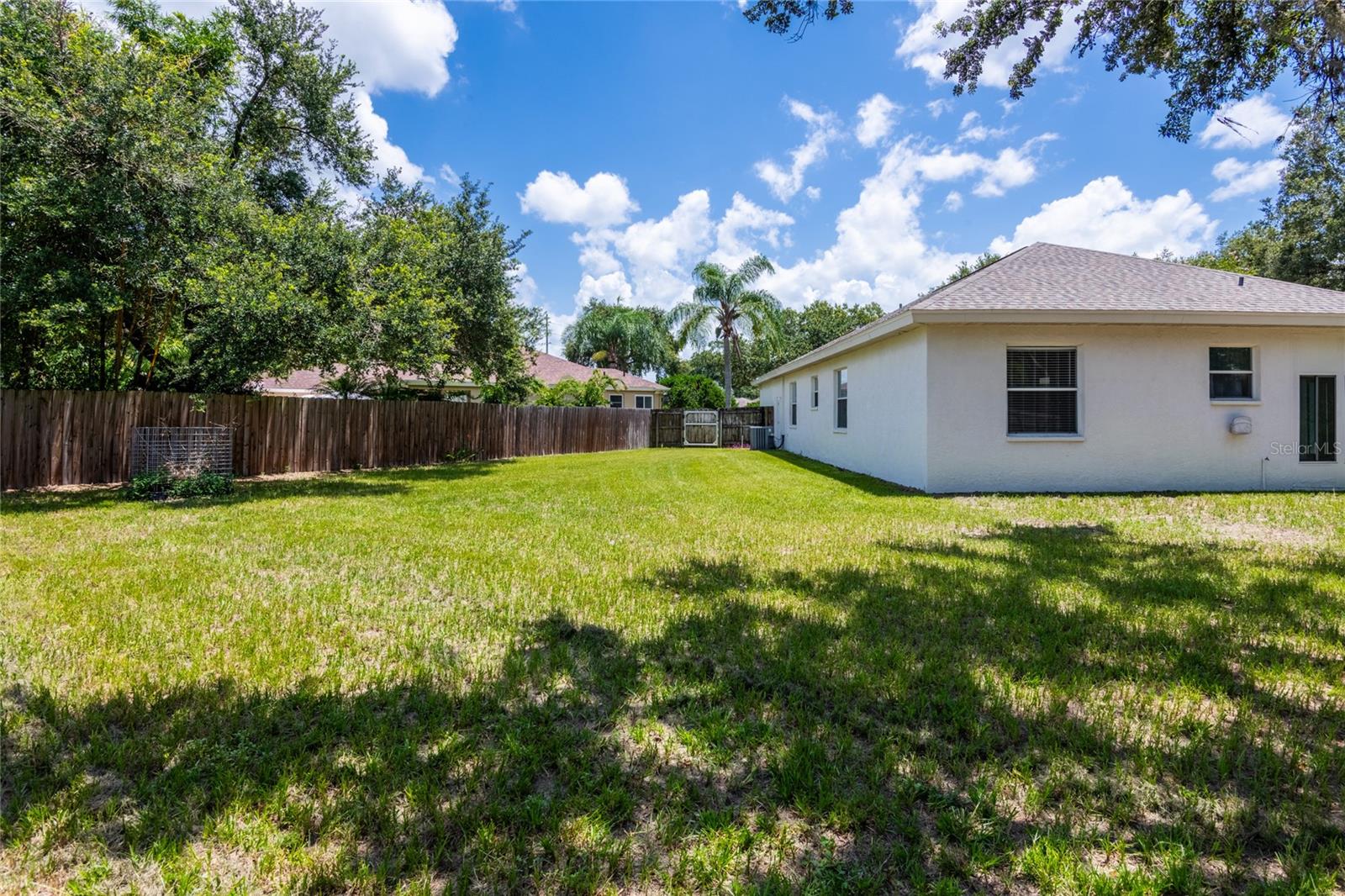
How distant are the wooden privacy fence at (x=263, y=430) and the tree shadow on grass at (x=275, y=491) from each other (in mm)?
462

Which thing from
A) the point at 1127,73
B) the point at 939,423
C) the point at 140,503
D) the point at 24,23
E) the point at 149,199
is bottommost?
the point at 140,503

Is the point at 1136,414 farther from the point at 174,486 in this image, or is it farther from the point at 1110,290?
the point at 174,486

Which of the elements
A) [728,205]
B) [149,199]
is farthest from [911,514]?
[728,205]

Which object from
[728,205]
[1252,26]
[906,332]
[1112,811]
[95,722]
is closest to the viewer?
[1112,811]

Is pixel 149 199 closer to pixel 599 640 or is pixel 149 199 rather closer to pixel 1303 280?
pixel 599 640

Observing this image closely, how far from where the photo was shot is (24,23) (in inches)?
356

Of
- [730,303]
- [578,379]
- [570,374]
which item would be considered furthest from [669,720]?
[570,374]

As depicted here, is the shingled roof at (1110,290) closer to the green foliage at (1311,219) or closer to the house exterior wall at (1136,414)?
the house exterior wall at (1136,414)

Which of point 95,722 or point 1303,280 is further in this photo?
point 1303,280

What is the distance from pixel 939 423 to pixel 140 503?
11.5 metres

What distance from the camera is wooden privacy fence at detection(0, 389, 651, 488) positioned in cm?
930

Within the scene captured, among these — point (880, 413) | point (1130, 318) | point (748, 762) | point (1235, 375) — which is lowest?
point (748, 762)

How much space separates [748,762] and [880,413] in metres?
10.1

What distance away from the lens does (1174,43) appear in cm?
692
